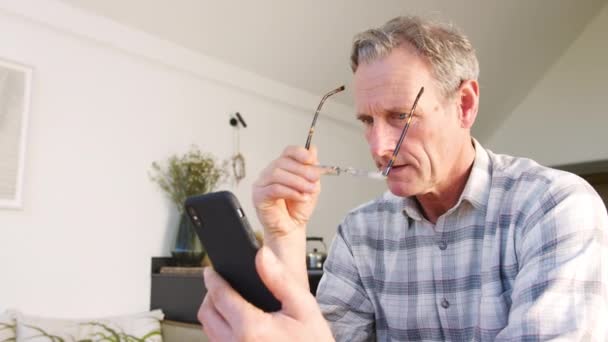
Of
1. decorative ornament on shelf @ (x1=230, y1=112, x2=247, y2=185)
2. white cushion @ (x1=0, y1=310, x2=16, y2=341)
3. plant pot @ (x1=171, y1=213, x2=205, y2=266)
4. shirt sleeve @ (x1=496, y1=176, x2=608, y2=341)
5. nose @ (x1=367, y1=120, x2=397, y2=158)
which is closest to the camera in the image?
shirt sleeve @ (x1=496, y1=176, x2=608, y2=341)

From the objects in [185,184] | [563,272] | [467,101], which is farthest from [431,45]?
[185,184]

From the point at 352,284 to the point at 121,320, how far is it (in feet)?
4.83

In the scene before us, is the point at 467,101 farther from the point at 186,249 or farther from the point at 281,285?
the point at 186,249

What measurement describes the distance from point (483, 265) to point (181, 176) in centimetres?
189

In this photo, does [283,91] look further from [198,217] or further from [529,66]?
[198,217]

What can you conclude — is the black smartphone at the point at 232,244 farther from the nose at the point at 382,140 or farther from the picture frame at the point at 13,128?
the picture frame at the point at 13,128

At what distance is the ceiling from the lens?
99.1 inches

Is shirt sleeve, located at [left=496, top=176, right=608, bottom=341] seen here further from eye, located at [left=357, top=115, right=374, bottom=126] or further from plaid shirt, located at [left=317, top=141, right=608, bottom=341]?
eye, located at [left=357, top=115, right=374, bottom=126]

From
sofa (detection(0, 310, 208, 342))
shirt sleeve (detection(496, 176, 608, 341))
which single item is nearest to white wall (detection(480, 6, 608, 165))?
sofa (detection(0, 310, 208, 342))

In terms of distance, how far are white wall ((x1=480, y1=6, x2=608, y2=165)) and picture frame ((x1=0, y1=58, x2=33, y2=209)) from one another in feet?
11.4

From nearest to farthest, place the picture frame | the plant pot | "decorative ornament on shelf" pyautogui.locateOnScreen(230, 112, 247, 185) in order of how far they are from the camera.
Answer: the picture frame, the plant pot, "decorative ornament on shelf" pyautogui.locateOnScreen(230, 112, 247, 185)

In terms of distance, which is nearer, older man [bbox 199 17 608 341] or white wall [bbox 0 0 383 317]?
older man [bbox 199 17 608 341]

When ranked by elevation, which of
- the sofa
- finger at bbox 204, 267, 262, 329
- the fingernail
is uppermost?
the fingernail

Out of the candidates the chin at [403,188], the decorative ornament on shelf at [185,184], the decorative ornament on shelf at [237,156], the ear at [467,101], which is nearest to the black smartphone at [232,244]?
the chin at [403,188]
